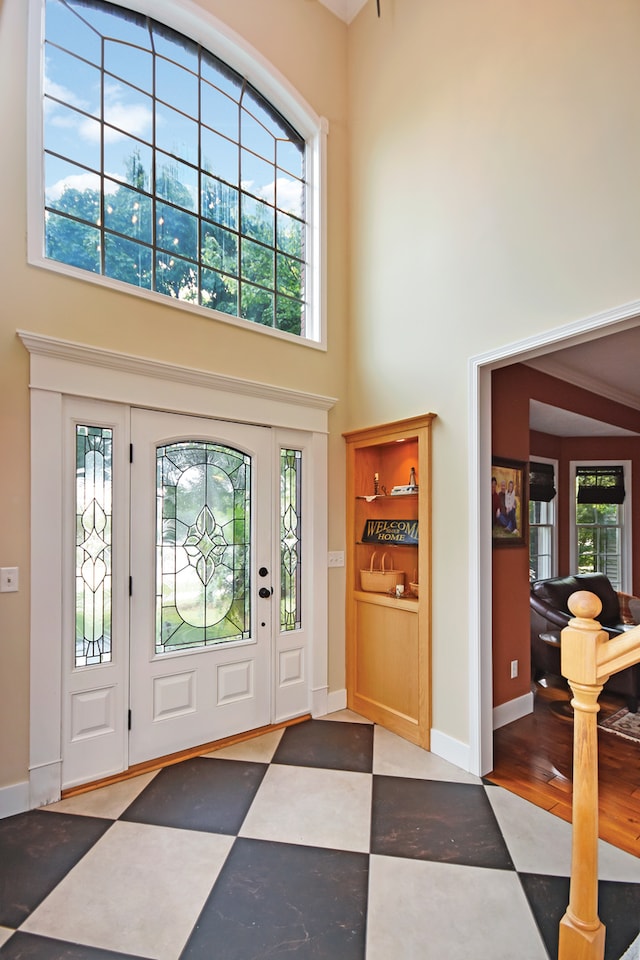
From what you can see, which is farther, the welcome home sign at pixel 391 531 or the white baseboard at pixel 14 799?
the welcome home sign at pixel 391 531

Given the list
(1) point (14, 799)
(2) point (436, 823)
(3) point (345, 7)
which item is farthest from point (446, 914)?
(3) point (345, 7)

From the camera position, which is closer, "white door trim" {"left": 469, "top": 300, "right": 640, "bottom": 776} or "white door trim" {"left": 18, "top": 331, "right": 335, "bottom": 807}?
"white door trim" {"left": 18, "top": 331, "right": 335, "bottom": 807}

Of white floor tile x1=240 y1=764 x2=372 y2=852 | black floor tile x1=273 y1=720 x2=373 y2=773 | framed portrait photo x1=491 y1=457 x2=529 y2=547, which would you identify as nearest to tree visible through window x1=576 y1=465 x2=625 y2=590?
framed portrait photo x1=491 y1=457 x2=529 y2=547

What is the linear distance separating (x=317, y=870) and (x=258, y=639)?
4.82 feet

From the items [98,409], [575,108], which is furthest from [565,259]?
[98,409]

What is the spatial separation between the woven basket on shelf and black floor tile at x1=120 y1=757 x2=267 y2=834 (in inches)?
53.6

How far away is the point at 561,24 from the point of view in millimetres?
2504

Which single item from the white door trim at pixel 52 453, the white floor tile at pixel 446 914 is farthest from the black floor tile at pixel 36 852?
the white floor tile at pixel 446 914

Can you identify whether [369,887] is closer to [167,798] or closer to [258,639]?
[167,798]

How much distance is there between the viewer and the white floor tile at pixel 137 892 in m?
1.73

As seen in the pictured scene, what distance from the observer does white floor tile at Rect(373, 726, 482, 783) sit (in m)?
2.78

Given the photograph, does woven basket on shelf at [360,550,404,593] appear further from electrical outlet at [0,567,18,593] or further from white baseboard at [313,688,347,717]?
electrical outlet at [0,567,18,593]

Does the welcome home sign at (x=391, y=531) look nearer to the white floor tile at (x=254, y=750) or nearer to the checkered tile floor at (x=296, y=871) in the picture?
the checkered tile floor at (x=296, y=871)

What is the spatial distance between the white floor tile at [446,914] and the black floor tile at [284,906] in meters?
0.07
